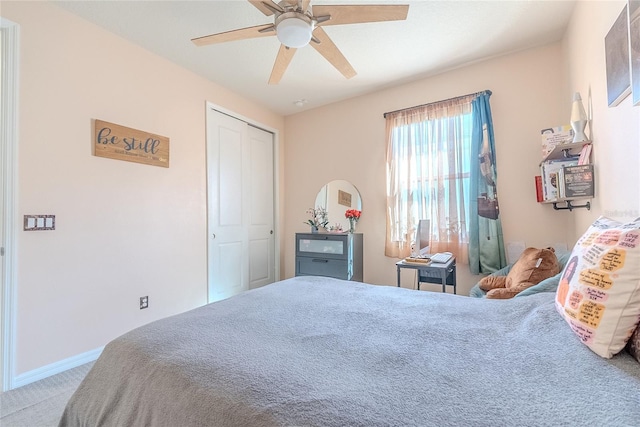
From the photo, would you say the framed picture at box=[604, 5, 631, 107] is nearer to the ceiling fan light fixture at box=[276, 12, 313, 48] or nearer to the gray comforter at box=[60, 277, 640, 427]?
the gray comforter at box=[60, 277, 640, 427]

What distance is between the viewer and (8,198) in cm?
190

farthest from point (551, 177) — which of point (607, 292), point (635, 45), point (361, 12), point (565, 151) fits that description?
point (361, 12)

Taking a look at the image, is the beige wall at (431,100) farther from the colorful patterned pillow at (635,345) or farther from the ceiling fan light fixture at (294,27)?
the colorful patterned pillow at (635,345)

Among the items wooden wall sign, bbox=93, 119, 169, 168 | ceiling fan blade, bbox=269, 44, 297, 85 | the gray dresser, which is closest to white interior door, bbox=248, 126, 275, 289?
the gray dresser

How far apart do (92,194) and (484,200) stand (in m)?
3.44

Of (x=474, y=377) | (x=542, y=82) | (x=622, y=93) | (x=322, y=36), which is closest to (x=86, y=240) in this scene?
(x=322, y=36)

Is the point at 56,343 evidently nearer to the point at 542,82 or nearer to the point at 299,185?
the point at 299,185

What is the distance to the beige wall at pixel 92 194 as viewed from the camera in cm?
201

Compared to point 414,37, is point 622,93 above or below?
below

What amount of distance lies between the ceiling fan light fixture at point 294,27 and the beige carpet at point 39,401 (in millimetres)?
2503

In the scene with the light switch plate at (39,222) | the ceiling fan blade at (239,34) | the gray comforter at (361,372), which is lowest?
the gray comforter at (361,372)

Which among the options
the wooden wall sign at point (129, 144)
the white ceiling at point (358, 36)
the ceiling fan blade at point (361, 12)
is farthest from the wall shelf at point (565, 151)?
the wooden wall sign at point (129, 144)

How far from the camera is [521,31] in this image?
2441 mm

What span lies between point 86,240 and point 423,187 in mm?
3134
